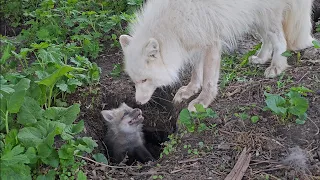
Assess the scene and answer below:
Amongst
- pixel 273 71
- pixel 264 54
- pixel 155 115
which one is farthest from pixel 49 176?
pixel 264 54


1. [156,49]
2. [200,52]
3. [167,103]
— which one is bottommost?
[167,103]

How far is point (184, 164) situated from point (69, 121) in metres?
1.09

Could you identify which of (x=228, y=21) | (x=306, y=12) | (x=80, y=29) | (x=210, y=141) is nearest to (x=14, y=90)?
(x=210, y=141)

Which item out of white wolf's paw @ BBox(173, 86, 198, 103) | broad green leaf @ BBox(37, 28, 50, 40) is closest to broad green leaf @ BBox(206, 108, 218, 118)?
white wolf's paw @ BBox(173, 86, 198, 103)

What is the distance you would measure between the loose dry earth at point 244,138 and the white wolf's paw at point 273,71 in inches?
2.8

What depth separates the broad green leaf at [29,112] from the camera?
424cm

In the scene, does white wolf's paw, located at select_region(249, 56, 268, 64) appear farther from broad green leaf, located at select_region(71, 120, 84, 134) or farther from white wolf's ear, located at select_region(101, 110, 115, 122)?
broad green leaf, located at select_region(71, 120, 84, 134)

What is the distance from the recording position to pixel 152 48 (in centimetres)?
475

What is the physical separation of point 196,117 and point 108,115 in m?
1.40

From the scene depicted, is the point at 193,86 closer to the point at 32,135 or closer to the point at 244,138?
the point at 244,138

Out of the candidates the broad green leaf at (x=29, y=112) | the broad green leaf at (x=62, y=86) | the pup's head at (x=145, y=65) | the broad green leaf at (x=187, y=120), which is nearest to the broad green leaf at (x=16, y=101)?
the broad green leaf at (x=29, y=112)

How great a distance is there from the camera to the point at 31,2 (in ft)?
25.6

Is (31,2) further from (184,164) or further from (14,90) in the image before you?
(184,164)

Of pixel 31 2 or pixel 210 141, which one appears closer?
pixel 210 141
